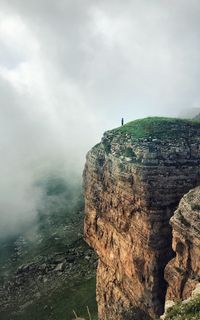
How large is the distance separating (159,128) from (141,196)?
7.86m

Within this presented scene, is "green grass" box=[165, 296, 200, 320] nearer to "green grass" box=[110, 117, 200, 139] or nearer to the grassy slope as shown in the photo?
"green grass" box=[110, 117, 200, 139]

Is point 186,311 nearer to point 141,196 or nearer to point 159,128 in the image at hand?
point 141,196

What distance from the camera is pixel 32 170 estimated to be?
170500 mm

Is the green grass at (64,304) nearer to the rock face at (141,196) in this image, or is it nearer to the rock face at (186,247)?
the rock face at (141,196)

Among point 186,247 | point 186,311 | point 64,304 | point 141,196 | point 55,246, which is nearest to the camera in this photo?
point 186,311

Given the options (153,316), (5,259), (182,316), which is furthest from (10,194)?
(182,316)

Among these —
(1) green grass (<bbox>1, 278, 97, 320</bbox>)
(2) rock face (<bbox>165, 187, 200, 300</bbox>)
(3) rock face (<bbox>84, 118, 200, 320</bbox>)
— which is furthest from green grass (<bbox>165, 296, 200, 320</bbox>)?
(1) green grass (<bbox>1, 278, 97, 320</bbox>)

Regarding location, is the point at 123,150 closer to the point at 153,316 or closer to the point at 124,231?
the point at 124,231

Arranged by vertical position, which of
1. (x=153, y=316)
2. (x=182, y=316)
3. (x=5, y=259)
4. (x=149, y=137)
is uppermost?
(x=149, y=137)

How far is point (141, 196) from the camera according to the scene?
151 feet

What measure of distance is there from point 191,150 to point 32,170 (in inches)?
5054

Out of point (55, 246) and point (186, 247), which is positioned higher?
point (186, 247)

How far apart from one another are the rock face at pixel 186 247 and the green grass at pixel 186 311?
928cm

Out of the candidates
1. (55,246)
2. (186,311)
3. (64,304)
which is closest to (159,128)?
(186,311)
